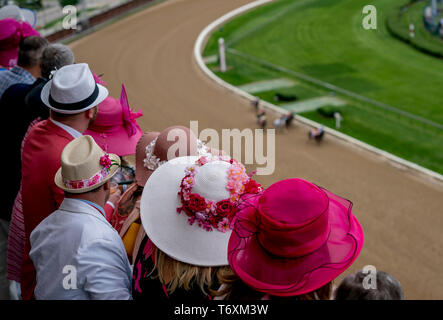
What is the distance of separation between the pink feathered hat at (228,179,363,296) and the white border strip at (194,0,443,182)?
277 inches

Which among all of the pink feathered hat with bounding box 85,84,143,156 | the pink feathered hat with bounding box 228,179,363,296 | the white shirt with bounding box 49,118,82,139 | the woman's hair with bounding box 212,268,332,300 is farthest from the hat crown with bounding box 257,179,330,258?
the pink feathered hat with bounding box 85,84,143,156

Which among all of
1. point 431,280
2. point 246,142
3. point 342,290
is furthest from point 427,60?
point 342,290

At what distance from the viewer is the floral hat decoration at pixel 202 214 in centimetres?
233

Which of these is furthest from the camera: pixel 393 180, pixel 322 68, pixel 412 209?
pixel 322 68

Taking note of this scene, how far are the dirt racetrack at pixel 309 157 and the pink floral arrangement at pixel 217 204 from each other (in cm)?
457

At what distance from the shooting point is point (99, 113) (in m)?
4.09

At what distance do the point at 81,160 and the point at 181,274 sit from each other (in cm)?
98

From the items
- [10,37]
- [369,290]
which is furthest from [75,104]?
[10,37]

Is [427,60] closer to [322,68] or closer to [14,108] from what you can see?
[322,68]

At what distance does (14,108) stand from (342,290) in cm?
337

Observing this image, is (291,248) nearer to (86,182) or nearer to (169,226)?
(169,226)

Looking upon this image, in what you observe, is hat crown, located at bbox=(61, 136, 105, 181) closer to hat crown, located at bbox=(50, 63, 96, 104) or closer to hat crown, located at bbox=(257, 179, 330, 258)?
hat crown, located at bbox=(50, 63, 96, 104)

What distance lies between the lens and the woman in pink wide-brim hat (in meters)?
2.05
